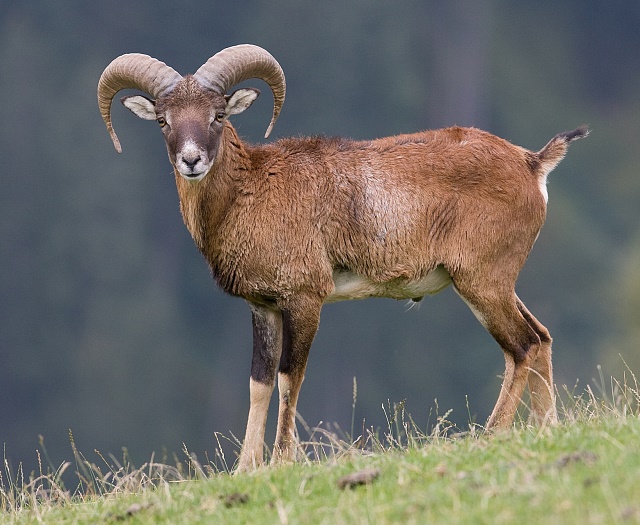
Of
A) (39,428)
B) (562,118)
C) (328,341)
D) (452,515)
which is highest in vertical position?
(452,515)

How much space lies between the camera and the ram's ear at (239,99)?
12360 mm

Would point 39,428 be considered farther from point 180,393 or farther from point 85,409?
point 180,393

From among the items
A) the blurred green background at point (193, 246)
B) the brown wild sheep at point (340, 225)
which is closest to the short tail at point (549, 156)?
the brown wild sheep at point (340, 225)

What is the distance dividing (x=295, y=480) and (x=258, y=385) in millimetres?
3285

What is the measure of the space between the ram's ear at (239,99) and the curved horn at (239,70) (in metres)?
0.11

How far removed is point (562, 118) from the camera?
63.7 m

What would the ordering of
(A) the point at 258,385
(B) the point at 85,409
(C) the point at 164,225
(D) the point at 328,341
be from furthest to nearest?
1. (C) the point at 164,225
2. (B) the point at 85,409
3. (D) the point at 328,341
4. (A) the point at 258,385

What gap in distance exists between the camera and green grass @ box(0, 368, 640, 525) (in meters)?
7.19

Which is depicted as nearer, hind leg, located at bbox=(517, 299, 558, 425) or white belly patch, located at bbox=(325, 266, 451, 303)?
white belly patch, located at bbox=(325, 266, 451, 303)

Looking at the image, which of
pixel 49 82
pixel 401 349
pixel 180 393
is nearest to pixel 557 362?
pixel 401 349

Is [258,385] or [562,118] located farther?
[562,118]

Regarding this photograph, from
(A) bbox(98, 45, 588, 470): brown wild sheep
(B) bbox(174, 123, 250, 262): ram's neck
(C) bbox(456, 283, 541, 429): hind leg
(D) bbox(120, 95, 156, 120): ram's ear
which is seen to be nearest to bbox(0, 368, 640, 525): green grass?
(C) bbox(456, 283, 541, 429): hind leg

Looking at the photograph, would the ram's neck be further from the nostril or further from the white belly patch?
the white belly patch

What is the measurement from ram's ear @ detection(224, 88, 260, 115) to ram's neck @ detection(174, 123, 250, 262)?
0.30 m
